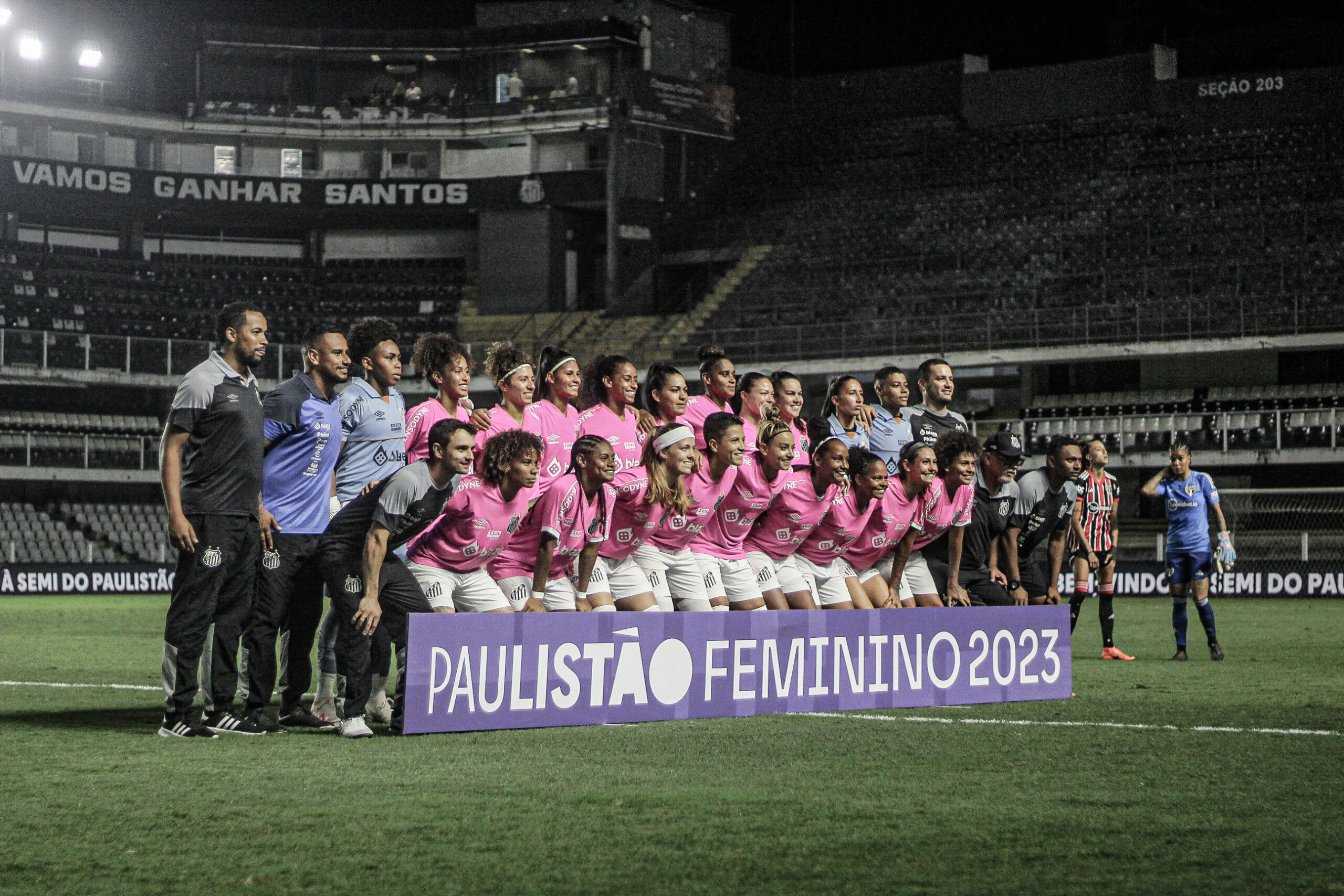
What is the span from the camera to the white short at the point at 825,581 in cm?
1049

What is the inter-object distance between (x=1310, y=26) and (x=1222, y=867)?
136 ft

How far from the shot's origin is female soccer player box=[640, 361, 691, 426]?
32.3ft

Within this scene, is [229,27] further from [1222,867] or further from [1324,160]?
[1222,867]

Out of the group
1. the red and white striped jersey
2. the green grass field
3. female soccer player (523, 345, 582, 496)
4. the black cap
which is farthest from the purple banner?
the red and white striped jersey

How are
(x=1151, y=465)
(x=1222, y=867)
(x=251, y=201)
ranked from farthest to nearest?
(x=251, y=201) → (x=1151, y=465) → (x=1222, y=867)

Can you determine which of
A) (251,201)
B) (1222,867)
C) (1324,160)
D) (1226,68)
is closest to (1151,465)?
(1324,160)

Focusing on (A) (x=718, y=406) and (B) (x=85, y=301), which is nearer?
(A) (x=718, y=406)

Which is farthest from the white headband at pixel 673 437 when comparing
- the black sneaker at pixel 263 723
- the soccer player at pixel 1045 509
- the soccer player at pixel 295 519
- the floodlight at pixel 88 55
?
the floodlight at pixel 88 55

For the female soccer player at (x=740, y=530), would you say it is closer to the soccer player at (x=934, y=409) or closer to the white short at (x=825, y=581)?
the white short at (x=825, y=581)

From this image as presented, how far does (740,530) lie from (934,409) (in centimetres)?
208

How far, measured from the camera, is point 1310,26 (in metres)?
41.7

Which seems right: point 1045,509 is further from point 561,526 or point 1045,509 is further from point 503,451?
point 503,451

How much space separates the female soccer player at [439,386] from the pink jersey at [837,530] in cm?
231

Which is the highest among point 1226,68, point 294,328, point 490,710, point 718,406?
point 1226,68
